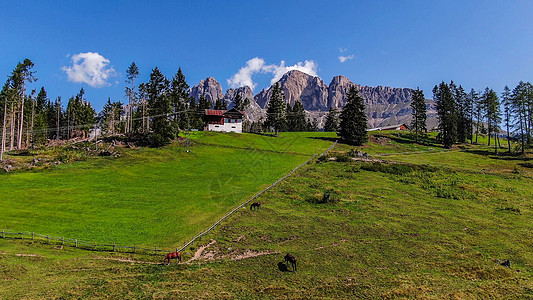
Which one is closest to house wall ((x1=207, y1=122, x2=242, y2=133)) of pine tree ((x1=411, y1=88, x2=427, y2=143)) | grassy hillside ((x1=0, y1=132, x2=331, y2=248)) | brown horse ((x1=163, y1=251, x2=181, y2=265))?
grassy hillside ((x1=0, y1=132, x2=331, y2=248))

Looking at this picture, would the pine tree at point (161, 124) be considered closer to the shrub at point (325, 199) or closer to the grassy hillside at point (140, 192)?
the grassy hillside at point (140, 192)

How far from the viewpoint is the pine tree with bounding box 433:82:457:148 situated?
268 feet

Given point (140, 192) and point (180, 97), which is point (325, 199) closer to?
point (140, 192)

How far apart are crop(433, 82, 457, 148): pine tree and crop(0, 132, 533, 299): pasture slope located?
45713mm

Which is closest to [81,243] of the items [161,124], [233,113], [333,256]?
[333,256]

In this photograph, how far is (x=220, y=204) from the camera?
3425 centimetres

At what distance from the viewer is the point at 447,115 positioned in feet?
273

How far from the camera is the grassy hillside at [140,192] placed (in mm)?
26689

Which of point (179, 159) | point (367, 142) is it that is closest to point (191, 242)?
point (179, 159)

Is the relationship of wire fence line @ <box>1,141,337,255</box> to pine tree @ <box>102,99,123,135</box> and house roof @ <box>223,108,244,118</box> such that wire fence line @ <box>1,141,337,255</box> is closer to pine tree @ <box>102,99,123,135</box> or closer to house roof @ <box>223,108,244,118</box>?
house roof @ <box>223,108,244,118</box>

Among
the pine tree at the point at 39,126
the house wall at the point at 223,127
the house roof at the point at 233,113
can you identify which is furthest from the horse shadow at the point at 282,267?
the pine tree at the point at 39,126

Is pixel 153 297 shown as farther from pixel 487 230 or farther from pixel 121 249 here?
pixel 487 230

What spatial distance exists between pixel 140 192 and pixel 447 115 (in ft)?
280

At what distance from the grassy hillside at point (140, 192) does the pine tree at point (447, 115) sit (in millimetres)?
45621
